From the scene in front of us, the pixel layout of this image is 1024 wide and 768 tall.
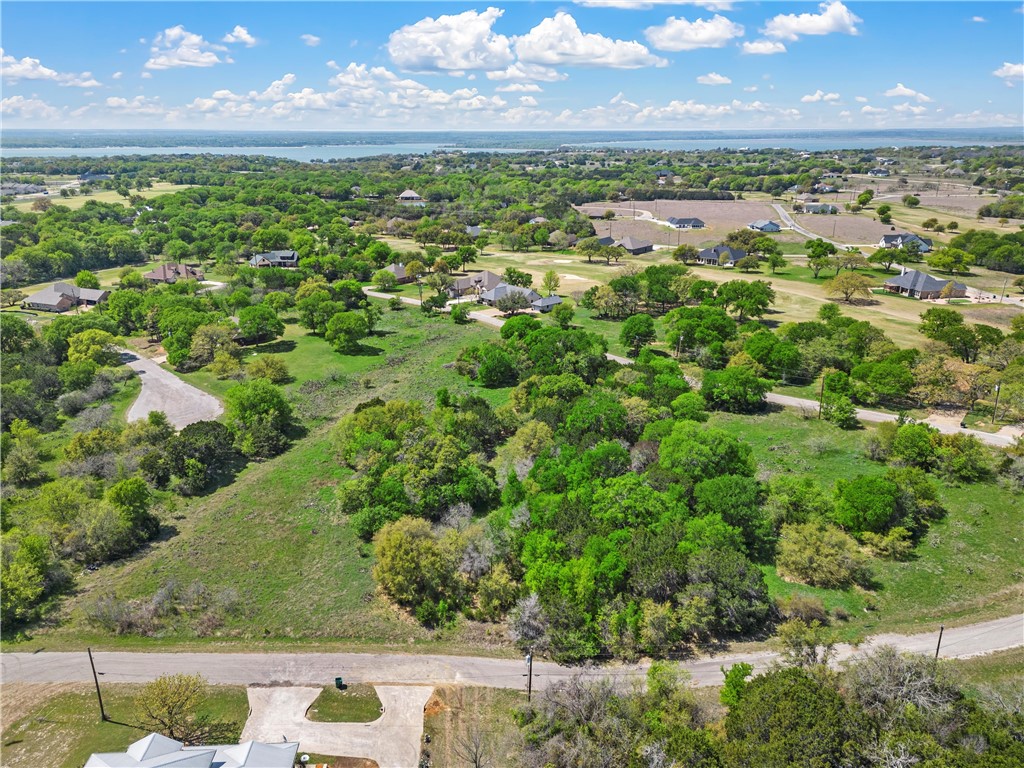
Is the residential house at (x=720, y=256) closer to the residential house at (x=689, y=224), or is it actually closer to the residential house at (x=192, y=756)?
the residential house at (x=689, y=224)

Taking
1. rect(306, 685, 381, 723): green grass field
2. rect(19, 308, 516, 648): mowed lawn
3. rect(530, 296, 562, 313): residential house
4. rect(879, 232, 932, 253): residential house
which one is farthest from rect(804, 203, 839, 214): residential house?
rect(306, 685, 381, 723): green grass field

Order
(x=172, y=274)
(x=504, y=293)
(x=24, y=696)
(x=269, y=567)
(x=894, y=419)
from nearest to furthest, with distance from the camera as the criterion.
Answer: (x=24, y=696) → (x=269, y=567) → (x=894, y=419) → (x=504, y=293) → (x=172, y=274)

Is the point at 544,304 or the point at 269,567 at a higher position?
the point at 544,304

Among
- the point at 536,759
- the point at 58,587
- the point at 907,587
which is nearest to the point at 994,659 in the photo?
the point at 907,587

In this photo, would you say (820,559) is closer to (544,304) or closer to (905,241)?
(544,304)

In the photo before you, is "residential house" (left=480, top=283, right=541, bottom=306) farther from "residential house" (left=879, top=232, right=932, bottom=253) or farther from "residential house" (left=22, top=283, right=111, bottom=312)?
"residential house" (left=879, top=232, right=932, bottom=253)

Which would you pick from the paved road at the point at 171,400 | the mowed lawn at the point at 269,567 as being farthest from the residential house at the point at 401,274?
the mowed lawn at the point at 269,567

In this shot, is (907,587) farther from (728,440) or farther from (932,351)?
(932,351)

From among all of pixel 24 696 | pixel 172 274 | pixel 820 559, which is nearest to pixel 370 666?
pixel 24 696
